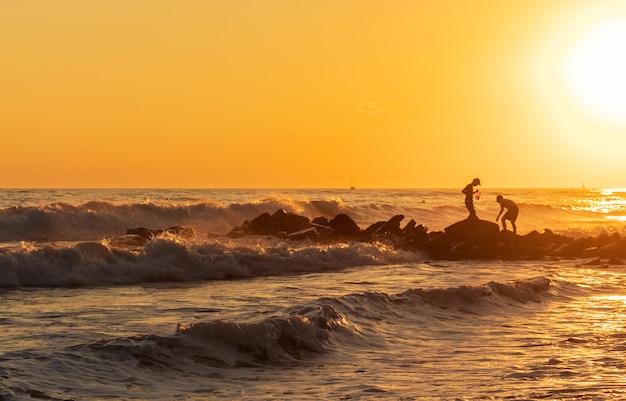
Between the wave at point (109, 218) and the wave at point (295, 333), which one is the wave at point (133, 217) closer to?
the wave at point (109, 218)

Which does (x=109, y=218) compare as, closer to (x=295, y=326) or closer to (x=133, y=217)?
(x=133, y=217)

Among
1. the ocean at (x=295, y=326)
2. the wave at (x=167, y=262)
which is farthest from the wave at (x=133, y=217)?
the ocean at (x=295, y=326)

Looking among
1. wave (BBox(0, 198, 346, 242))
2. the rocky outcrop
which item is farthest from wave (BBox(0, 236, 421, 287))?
wave (BBox(0, 198, 346, 242))

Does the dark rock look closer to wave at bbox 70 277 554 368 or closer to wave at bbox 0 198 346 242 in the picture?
wave at bbox 0 198 346 242

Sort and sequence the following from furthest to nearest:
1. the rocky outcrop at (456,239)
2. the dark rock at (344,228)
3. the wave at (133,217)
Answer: the wave at (133,217) → the dark rock at (344,228) → the rocky outcrop at (456,239)

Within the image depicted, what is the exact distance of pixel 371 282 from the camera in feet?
74.3

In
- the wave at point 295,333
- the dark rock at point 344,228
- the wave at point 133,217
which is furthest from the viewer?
the wave at point 133,217

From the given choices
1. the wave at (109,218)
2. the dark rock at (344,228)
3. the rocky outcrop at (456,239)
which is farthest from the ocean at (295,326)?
the wave at (109,218)

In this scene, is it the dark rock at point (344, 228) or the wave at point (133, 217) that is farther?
the wave at point (133, 217)

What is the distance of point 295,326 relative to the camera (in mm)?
13805

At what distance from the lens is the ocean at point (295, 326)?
1076 centimetres

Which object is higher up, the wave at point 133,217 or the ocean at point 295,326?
the wave at point 133,217

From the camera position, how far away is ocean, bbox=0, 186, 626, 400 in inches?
424

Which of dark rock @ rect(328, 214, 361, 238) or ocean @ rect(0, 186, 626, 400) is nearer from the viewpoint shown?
ocean @ rect(0, 186, 626, 400)
